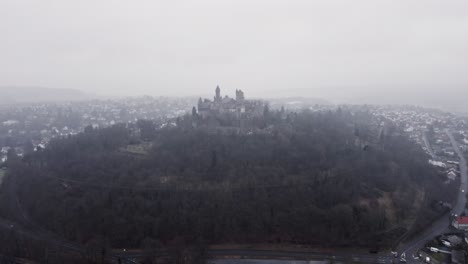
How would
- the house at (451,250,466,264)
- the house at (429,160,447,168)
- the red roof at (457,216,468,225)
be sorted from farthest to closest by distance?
the house at (429,160,447,168) → the red roof at (457,216,468,225) → the house at (451,250,466,264)

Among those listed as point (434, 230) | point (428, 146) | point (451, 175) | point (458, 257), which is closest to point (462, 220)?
point (434, 230)

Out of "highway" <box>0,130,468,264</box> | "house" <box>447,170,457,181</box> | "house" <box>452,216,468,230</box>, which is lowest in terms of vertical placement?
"highway" <box>0,130,468,264</box>

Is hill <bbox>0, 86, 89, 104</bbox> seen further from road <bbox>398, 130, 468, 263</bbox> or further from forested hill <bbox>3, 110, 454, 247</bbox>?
road <bbox>398, 130, 468, 263</bbox>

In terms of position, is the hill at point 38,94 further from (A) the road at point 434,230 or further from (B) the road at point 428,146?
(A) the road at point 434,230

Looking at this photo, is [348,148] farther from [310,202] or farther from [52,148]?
[52,148]

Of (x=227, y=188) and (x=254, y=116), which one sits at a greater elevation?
(x=254, y=116)

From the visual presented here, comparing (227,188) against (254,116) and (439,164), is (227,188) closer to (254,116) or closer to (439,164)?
(254,116)

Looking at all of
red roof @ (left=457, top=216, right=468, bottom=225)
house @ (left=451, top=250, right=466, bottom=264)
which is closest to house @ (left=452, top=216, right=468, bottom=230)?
red roof @ (left=457, top=216, right=468, bottom=225)

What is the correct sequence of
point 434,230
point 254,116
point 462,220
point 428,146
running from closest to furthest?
point 434,230 < point 462,220 < point 254,116 < point 428,146

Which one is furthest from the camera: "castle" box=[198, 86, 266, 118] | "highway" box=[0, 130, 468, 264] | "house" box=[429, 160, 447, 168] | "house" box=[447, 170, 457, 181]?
"castle" box=[198, 86, 266, 118]

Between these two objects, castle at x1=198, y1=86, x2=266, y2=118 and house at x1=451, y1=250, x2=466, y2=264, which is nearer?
house at x1=451, y1=250, x2=466, y2=264
